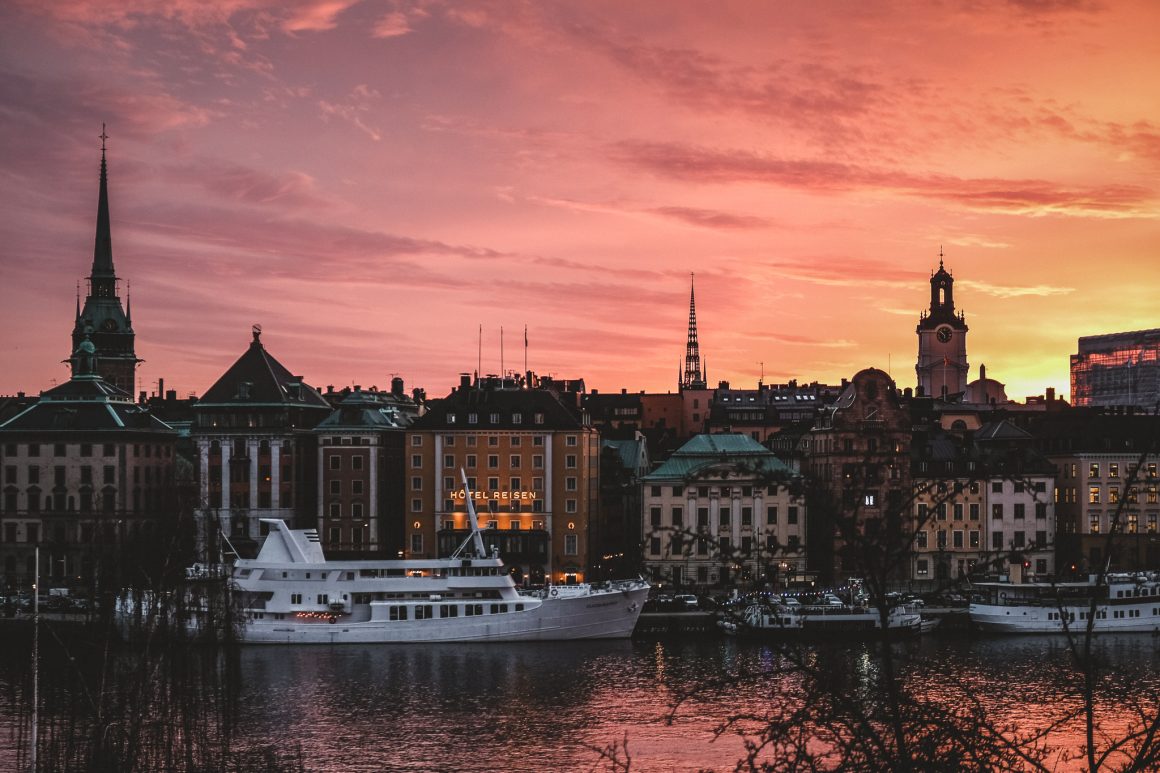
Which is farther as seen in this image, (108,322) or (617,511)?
(108,322)

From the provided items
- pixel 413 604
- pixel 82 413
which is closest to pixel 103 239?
pixel 82 413

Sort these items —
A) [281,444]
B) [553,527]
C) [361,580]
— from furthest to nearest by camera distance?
[281,444]
[553,527]
[361,580]

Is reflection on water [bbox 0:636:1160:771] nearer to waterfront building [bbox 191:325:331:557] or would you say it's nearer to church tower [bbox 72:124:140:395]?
waterfront building [bbox 191:325:331:557]

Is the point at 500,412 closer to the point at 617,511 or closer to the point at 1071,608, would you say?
the point at 617,511

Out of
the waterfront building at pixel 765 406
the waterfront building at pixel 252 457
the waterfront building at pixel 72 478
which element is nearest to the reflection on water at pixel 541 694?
the waterfront building at pixel 252 457

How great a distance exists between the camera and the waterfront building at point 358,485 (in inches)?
4624

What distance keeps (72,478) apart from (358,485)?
23.4m

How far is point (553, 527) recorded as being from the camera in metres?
112

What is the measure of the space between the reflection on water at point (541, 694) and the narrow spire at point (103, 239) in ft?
317

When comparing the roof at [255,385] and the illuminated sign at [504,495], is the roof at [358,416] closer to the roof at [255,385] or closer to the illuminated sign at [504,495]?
the roof at [255,385]

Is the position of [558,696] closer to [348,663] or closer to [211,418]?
[348,663]

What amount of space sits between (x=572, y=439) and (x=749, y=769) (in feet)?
315

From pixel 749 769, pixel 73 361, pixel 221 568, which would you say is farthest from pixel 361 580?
pixel 749 769

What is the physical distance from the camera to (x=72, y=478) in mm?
123938
